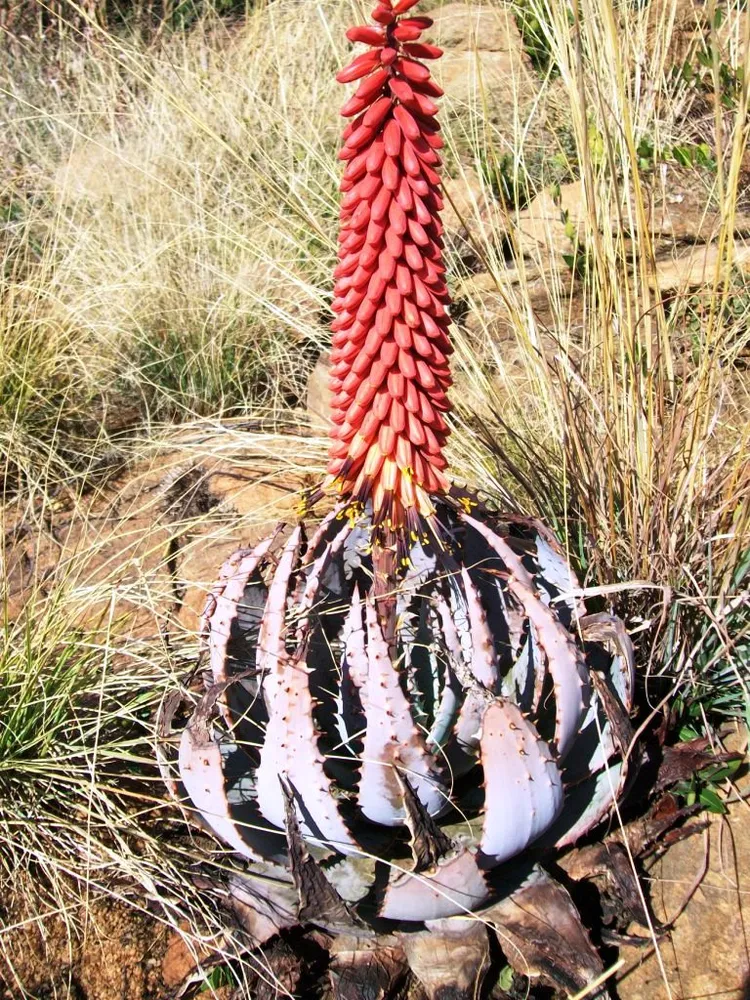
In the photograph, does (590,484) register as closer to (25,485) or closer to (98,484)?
(98,484)

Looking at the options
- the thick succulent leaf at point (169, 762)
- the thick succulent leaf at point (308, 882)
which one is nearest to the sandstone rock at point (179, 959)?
the thick succulent leaf at point (169, 762)

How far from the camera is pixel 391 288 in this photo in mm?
1584

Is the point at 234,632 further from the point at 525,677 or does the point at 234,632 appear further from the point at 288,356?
the point at 288,356

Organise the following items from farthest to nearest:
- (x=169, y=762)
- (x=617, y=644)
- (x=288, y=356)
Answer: (x=288, y=356) < (x=169, y=762) < (x=617, y=644)

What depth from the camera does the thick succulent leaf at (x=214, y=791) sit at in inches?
67.7

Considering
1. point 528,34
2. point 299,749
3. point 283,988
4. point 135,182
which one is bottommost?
point 283,988

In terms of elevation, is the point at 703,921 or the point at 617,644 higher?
the point at 617,644

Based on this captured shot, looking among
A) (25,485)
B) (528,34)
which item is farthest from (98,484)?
(528,34)

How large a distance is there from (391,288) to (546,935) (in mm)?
1252

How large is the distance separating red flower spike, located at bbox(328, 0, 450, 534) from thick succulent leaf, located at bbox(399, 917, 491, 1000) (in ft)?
2.60

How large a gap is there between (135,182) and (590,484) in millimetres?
3447

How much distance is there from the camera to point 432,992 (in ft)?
5.75

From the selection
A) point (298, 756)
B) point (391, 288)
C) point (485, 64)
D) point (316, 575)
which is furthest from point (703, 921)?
point (485, 64)

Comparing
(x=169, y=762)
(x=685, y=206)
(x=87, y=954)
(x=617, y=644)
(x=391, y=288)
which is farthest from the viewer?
(x=685, y=206)
